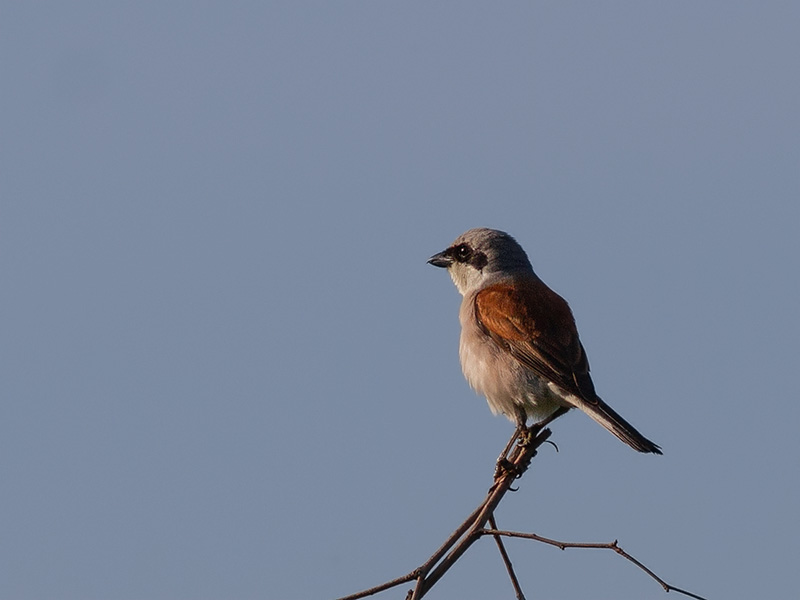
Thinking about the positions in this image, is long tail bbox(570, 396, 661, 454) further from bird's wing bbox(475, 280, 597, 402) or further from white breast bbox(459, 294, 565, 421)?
white breast bbox(459, 294, 565, 421)

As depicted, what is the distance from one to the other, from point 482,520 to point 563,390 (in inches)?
115

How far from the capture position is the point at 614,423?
240 inches

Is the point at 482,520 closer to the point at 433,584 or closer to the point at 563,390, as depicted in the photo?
the point at 433,584

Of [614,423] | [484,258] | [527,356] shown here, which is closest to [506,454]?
[614,423]

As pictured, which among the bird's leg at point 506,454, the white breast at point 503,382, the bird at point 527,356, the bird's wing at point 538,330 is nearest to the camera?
the bird's leg at point 506,454

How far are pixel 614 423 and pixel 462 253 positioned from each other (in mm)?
2615

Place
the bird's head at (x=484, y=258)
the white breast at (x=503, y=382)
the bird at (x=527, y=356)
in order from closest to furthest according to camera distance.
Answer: the bird at (x=527, y=356)
the white breast at (x=503, y=382)
the bird's head at (x=484, y=258)

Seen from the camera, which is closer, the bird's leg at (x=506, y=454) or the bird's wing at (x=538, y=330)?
the bird's leg at (x=506, y=454)

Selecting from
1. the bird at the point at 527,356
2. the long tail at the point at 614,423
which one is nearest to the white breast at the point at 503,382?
the bird at the point at 527,356

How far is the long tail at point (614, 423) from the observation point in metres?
5.92

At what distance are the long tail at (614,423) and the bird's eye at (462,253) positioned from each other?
212cm

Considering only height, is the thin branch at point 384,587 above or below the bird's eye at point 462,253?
below

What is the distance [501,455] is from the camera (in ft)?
17.7

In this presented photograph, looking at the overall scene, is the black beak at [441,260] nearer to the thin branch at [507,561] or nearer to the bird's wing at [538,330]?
the bird's wing at [538,330]
